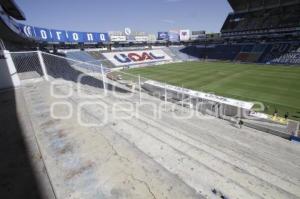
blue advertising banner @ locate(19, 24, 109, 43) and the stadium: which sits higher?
blue advertising banner @ locate(19, 24, 109, 43)

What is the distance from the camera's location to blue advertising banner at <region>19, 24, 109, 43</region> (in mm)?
23830

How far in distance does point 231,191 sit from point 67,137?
3.66m

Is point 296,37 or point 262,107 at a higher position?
point 296,37

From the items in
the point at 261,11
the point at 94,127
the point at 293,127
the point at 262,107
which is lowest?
the point at 262,107

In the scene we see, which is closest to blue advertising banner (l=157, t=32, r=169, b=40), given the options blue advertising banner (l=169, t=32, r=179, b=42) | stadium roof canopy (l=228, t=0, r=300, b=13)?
blue advertising banner (l=169, t=32, r=179, b=42)

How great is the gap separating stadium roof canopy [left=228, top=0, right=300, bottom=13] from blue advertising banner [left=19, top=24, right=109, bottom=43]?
40412 mm

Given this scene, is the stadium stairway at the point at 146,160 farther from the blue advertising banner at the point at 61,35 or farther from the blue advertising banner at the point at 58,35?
the blue advertising banner at the point at 58,35

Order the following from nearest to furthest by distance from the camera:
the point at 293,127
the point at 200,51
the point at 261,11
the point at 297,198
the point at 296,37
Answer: the point at 297,198 < the point at 293,127 < the point at 296,37 < the point at 261,11 < the point at 200,51

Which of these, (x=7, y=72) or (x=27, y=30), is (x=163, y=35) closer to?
(x=27, y=30)

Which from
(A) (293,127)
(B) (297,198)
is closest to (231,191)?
(B) (297,198)

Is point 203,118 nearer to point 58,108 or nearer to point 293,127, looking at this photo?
point 293,127

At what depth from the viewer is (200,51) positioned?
192ft

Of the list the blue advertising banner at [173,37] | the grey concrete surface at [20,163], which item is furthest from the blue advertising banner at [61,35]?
the blue advertising banner at [173,37]

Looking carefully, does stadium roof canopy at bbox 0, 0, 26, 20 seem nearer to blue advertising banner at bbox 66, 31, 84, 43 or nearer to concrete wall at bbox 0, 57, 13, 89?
concrete wall at bbox 0, 57, 13, 89
